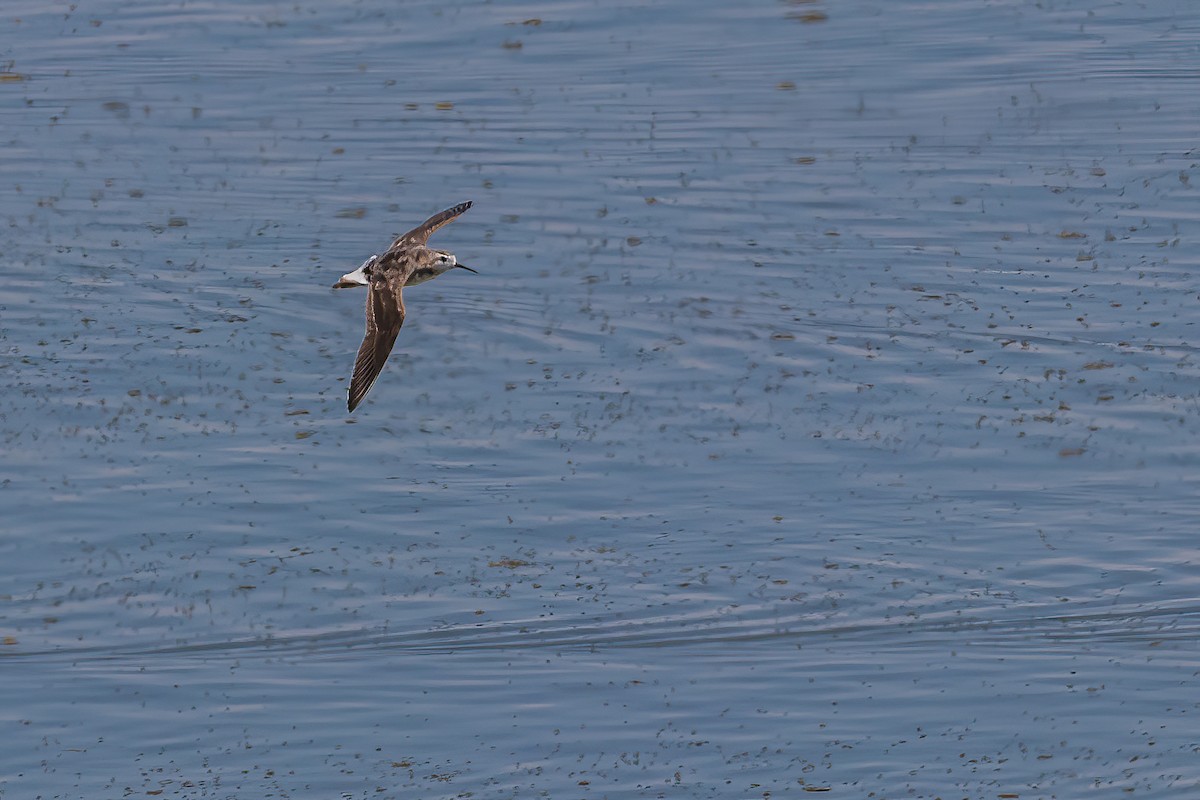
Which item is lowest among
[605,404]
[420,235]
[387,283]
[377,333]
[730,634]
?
[730,634]

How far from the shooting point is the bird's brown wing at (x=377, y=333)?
17.9 meters

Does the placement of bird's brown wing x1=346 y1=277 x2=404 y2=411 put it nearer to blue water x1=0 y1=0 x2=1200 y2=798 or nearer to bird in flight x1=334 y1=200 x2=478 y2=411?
bird in flight x1=334 y1=200 x2=478 y2=411

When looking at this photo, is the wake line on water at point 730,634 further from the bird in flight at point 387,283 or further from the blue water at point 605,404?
the bird in flight at point 387,283

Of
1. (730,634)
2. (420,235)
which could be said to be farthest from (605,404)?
(420,235)

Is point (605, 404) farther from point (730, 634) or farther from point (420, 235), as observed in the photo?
point (420, 235)

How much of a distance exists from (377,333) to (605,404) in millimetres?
10635

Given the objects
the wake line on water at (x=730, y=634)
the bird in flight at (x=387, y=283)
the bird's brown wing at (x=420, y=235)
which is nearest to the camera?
the bird in flight at (x=387, y=283)

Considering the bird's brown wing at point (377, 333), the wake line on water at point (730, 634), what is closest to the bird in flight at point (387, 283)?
the bird's brown wing at point (377, 333)

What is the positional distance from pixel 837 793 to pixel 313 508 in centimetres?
842

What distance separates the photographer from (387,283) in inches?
766

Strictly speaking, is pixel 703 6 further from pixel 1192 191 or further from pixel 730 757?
pixel 730 757

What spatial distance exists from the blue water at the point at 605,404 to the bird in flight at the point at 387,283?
17.6 feet

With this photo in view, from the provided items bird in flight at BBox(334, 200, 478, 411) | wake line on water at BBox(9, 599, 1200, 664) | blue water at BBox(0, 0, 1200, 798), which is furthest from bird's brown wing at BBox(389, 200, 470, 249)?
wake line on water at BBox(9, 599, 1200, 664)

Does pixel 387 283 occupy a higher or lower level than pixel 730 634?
higher
